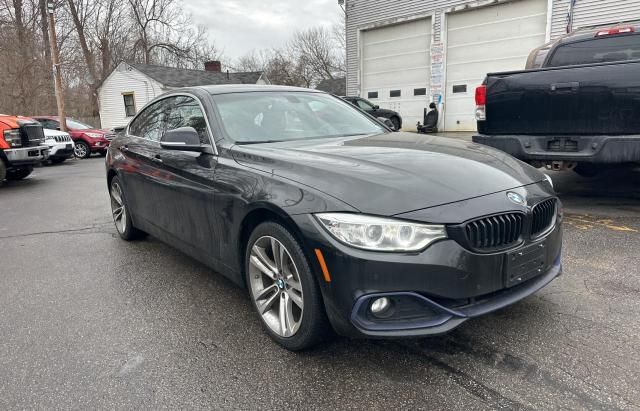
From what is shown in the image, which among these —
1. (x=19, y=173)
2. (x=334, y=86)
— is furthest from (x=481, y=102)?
(x=334, y=86)

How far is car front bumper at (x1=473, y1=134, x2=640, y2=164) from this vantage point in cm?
438

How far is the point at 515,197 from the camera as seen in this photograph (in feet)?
7.97

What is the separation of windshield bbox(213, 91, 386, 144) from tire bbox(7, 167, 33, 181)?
9.33 m

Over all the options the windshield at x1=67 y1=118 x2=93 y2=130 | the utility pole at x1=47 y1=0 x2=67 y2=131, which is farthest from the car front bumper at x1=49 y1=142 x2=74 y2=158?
the windshield at x1=67 y1=118 x2=93 y2=130

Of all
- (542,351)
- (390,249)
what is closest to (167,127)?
(390,249)

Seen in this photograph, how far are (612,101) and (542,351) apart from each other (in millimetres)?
3055

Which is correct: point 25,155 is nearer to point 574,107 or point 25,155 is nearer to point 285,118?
point 285,118

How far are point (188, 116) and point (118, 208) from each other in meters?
2.00

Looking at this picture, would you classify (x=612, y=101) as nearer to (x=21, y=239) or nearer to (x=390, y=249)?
(x=390, y=249)

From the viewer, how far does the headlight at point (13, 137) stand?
31.4ft

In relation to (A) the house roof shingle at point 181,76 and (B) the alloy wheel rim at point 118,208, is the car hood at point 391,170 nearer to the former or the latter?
(B) the alloy wheel rim at point 118,208

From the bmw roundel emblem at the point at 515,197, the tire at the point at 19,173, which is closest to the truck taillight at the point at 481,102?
the bmw roundel emblem at the point at 515,197

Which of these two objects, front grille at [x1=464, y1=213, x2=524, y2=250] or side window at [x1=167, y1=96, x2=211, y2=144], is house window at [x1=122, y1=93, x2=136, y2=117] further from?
front grille at [x1=464, y1=213, x2=524, y2=250]

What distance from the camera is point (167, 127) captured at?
4.09 metres
